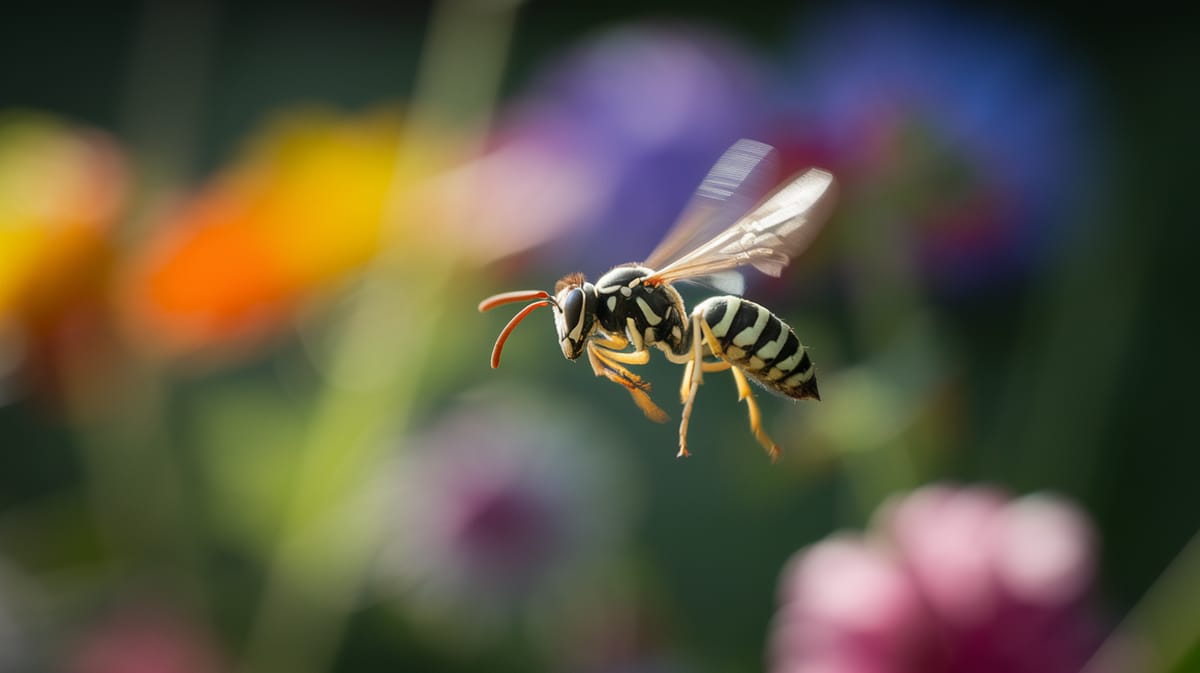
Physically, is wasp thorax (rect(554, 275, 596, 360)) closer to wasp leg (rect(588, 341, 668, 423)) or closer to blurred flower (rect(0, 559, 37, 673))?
wasp leg (rect(588, 341, 668, 423))

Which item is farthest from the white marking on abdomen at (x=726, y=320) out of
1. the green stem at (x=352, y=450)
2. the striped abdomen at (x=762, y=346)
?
the green stem at (x=352, y=450)

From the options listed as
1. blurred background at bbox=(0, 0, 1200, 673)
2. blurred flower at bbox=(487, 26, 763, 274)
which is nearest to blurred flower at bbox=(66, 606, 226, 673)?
blurred background at bbox=(0, 0, 1200, 673)

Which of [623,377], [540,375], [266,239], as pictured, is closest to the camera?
[623,377]

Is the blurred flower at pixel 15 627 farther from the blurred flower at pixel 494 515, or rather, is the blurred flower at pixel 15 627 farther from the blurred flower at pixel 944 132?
the blurred flower at pixel 944 132

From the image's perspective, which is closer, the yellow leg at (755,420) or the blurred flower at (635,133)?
the yellow leg at (755,420)

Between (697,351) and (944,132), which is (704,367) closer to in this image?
(697,351)

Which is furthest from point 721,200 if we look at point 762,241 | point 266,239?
point 266,239

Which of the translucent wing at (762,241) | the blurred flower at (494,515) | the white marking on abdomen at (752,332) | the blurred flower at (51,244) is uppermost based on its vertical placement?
the translucent wing at (762,241)
